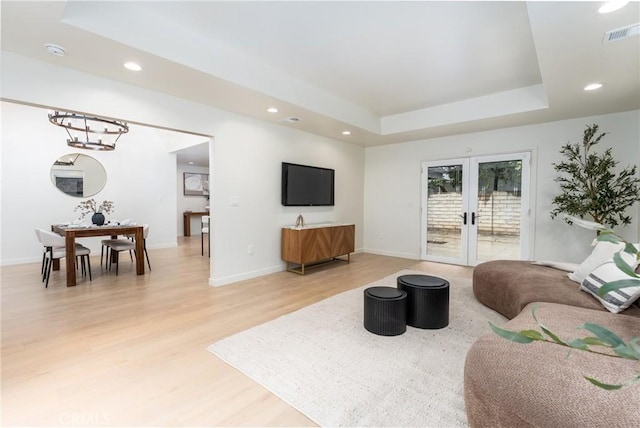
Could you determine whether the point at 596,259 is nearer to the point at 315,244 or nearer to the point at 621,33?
the point at 621,33

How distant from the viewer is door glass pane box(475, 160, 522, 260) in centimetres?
517

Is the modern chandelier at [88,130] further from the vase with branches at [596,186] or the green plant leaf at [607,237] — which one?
the vase with branches at [596,186]

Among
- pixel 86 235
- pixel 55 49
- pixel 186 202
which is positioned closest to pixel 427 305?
pixel 55 49

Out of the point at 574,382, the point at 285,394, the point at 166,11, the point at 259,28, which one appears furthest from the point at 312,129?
the point at 574,382

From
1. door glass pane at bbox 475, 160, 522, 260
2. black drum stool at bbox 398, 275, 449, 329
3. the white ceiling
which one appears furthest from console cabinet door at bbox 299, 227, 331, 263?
Result: door glass pane at bbox 475, 160, 522, 260

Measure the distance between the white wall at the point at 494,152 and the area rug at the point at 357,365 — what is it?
2548 mm

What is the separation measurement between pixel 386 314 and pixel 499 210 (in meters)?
3.70

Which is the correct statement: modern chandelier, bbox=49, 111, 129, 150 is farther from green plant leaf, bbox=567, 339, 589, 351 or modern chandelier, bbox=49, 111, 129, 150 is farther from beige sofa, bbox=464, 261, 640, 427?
green plant leaf, bbox=567, 339, 589, 351

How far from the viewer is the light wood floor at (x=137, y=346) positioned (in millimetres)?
1819

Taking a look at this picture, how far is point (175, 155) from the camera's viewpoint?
7.66 meters

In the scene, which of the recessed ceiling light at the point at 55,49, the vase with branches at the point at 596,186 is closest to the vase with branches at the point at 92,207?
the recessed ceiling light at the point at 55,49

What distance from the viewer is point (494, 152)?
5309 mm

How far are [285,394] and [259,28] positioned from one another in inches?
120

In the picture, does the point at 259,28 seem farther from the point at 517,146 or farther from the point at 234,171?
the point at 517,146
